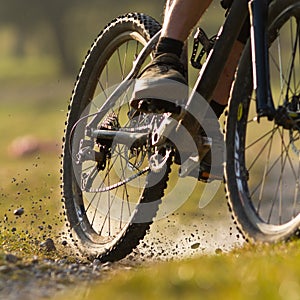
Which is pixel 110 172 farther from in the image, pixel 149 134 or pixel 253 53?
pixel 253 53

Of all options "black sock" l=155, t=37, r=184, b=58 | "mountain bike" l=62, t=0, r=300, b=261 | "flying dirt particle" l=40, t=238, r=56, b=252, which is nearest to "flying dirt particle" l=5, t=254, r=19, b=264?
"mountain bike" l=62, t=0, r=300, b=261

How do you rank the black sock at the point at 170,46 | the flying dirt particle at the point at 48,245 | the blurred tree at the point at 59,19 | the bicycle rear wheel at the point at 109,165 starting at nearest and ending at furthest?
the black sock at the point at 170,46 → the bicycle rear wheel at the point at 109,165 → the flying dirt particle at the point at 48,245 → the blurred tree at the point at 59,19

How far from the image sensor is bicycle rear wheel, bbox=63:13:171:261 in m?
7.62

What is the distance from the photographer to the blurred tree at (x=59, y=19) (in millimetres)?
51938

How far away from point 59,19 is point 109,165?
153ft

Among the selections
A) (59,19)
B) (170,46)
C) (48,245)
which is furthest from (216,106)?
(59,19)

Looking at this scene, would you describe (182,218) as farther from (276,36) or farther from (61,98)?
(61,98)

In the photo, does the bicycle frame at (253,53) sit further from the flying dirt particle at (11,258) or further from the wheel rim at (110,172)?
the flying dirt particle at (11,258)

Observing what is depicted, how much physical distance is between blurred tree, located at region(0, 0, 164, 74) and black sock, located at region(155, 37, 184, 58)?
43.9 metres

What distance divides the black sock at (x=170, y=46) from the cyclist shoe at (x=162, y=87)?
3cm

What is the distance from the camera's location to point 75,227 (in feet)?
28.3

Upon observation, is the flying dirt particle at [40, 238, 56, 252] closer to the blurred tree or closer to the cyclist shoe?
the cyclist shoe

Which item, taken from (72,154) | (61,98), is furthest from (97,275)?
(61,98)

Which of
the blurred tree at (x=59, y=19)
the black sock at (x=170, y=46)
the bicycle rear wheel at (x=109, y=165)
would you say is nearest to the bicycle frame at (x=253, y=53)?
the black sock at (x=170, y=46)
